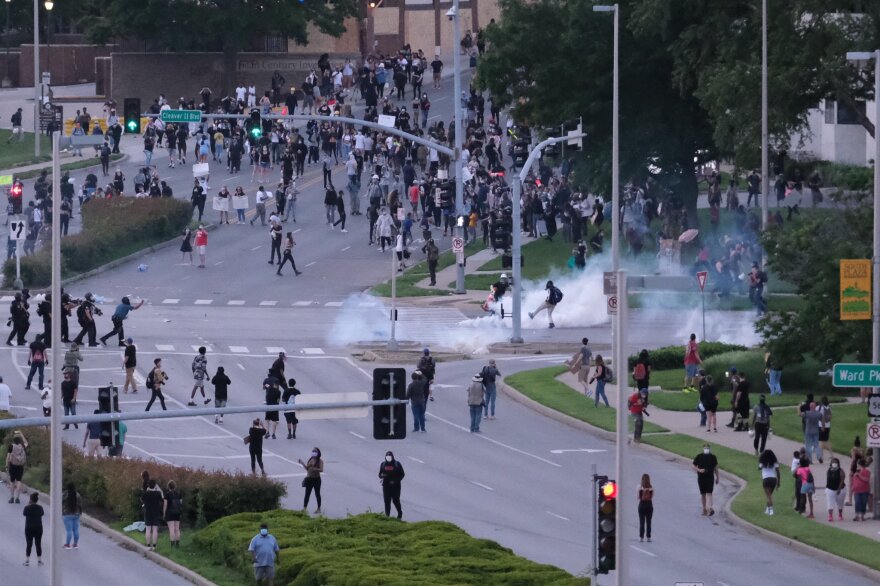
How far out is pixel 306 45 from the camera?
93.1m

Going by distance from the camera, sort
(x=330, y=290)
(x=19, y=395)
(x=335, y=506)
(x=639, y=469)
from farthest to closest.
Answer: (x=330, y=290) < (x=19, y=395) < (x=639, y=469) < (x=335, y=506)

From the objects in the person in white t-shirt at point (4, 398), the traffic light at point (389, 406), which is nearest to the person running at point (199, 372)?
the person in white t-shirt at point (4, 398)

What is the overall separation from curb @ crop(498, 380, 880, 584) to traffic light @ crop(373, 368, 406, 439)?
916 cm

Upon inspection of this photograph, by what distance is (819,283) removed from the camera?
39.1 metres

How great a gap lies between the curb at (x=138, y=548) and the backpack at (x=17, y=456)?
2.97ft

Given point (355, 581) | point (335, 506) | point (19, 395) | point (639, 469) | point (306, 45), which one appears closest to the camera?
point (355, 581)

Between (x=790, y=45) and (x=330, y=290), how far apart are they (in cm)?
1647

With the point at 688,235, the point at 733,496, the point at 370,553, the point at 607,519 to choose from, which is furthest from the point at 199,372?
the point at 688,235

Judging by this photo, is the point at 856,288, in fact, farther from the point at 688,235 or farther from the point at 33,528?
the point at 688,235

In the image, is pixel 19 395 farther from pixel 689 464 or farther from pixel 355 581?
pixel 355 581

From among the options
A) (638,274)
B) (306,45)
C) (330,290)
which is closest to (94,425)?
(330,290)

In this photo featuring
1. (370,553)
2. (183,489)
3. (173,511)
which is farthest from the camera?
(183,489)

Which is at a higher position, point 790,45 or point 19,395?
point 790,45

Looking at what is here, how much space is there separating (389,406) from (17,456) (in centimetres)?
1220
